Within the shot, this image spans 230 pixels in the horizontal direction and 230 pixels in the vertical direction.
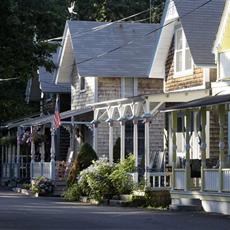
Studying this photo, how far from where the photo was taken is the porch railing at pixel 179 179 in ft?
82.0

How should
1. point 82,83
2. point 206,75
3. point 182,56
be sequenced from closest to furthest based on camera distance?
1. point 206,75
2. point 182,56
3. point 82,83

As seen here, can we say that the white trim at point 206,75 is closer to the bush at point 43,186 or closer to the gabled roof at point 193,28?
the gabled roof at point 193,28

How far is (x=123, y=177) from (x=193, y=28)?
6.30 metres

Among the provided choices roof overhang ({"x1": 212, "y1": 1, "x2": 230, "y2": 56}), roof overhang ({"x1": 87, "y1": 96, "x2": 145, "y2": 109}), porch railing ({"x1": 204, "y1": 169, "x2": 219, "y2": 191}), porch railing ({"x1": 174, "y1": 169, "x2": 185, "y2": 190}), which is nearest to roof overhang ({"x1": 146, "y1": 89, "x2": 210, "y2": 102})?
roof overhang ({"x1": 87, "y1": 96, "x2": 145, "y2": 109})

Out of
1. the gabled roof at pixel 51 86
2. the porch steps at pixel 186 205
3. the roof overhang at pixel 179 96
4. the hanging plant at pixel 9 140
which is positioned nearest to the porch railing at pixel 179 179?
the porch steps at pixel 186 205

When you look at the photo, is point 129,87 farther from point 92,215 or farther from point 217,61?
point 92,215

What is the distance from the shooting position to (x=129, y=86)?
36625 mm

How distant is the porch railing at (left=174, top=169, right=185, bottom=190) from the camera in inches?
984

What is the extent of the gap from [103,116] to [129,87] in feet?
12.2

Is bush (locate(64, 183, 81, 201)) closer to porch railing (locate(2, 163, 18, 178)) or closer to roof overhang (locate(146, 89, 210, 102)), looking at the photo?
roof overhang (locate(146, 89, 210, 102))

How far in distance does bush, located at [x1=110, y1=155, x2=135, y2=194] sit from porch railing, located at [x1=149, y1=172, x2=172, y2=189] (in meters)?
0.84

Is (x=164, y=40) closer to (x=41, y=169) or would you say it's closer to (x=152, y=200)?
(x=152, y=200)

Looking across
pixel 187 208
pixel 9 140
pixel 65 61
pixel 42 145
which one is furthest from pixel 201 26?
pixel 9 140

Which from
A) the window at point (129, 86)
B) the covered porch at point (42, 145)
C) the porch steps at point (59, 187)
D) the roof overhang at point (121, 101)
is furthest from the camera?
the covered porch at point (42, 145)
